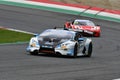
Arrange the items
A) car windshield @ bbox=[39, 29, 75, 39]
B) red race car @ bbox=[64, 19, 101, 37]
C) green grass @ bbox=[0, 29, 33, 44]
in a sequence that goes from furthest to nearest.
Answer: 1. red race car @ bbox=[64, 19, 101, 37]
2. green grass @ bbox=[0, 29, 33, 44]
3. car windshield @ bbox=[39, 29, 75, 39]

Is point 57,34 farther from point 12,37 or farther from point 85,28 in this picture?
point 85,28

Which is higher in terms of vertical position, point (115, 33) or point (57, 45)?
point (57, 45)

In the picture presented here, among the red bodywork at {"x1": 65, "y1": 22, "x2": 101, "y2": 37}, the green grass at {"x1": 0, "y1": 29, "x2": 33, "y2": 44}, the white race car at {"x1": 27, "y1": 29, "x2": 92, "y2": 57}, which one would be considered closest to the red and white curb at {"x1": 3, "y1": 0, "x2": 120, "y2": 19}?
the red bodywork at {"x1": 65, "y1": 22, "x2": 101, "y2": 37}

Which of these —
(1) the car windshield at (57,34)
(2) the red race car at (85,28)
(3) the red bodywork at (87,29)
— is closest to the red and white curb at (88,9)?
(2) the red race car at (85,28)

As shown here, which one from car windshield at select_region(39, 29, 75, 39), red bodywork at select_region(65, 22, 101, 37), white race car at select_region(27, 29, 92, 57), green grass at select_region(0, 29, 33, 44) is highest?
car windshield at select_region(39, 29, 75, 39)

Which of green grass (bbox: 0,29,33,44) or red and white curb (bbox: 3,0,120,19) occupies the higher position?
green grass (bbox: 0,29,33,44)

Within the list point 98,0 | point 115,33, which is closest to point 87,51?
point 115,33

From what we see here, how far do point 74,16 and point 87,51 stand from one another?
969 inches

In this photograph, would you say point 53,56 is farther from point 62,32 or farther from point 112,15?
point 112,15

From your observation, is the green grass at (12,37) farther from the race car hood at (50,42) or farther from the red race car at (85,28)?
the race car hood at (50,42)

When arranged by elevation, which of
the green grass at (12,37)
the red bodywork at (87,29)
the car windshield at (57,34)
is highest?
the car windshield at (57,34)

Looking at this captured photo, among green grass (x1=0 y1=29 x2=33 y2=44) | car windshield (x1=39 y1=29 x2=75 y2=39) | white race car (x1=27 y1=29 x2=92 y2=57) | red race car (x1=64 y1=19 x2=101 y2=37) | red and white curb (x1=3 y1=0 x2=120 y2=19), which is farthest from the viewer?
red and white curb (x1=3 y1=0 x2=120 y2=19)

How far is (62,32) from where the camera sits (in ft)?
63.1

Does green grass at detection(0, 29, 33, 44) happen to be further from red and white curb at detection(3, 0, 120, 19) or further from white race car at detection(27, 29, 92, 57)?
red and white curb at detection(3, 0, 120, 19)
